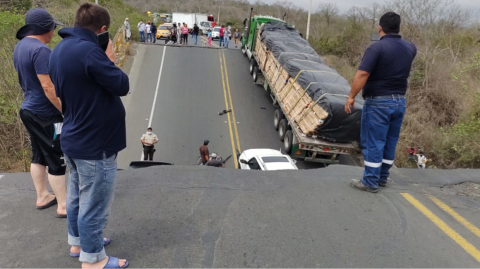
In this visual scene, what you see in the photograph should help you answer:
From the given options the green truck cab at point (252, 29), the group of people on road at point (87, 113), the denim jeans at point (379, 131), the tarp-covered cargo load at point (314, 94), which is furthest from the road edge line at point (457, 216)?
the green truck cab at point (252, 29)

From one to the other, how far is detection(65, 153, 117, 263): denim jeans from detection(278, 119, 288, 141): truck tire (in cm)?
1095

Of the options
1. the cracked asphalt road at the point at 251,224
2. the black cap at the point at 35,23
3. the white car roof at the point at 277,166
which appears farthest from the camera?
the white car roof at the point at 277,166

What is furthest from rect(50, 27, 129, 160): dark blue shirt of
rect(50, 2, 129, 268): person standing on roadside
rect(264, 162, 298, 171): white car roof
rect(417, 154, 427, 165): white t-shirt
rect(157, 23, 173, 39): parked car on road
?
rect(157, 23, 173, 39): parked car on road

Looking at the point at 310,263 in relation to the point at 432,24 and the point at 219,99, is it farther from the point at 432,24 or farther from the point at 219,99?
the point at 432,24

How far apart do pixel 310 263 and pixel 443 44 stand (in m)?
24.4

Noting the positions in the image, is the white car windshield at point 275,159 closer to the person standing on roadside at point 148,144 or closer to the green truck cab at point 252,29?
the person standing on roadside at point 148,144

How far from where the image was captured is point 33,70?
3.04 metres

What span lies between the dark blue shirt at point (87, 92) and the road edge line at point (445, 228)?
3196 millimetres

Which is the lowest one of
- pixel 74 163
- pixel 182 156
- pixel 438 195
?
pixel 182 156

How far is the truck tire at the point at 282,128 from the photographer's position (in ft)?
43.4

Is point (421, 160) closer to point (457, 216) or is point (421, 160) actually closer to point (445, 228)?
point (457, 216)

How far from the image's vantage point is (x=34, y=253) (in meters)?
2.88

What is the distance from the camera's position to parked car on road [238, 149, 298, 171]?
9415mm

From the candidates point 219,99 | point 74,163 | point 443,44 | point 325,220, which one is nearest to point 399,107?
point 325,220
